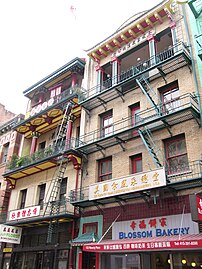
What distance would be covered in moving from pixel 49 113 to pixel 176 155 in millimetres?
12091

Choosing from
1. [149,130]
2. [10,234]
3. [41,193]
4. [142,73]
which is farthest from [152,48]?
[10,234]

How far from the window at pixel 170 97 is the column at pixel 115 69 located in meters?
4.24

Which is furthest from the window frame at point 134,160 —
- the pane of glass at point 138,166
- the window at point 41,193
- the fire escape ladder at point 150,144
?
the window at point 41,193

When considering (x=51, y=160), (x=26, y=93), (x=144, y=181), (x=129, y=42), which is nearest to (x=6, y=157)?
(x=26, y=93)

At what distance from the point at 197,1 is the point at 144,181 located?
1163 cm

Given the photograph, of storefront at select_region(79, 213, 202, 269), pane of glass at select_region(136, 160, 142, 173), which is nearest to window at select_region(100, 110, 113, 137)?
pane of glass at select_region(136, 160, 142, 173)

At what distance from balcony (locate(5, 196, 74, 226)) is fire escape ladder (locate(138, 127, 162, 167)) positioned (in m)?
6.07

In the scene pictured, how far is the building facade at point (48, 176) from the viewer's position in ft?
56.5

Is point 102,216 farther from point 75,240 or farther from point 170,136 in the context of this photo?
point 170,136

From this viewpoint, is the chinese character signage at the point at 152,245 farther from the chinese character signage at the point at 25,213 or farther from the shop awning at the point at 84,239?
the chinese character signage at the point at 25,213

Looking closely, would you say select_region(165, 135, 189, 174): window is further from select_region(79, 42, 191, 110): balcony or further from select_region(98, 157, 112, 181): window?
select_region(79, 42, 191, 110): balcony

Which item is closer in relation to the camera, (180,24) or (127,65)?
(180,24)

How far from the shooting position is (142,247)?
11.0 m

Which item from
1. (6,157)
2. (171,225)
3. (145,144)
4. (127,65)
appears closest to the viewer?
(171,225)
